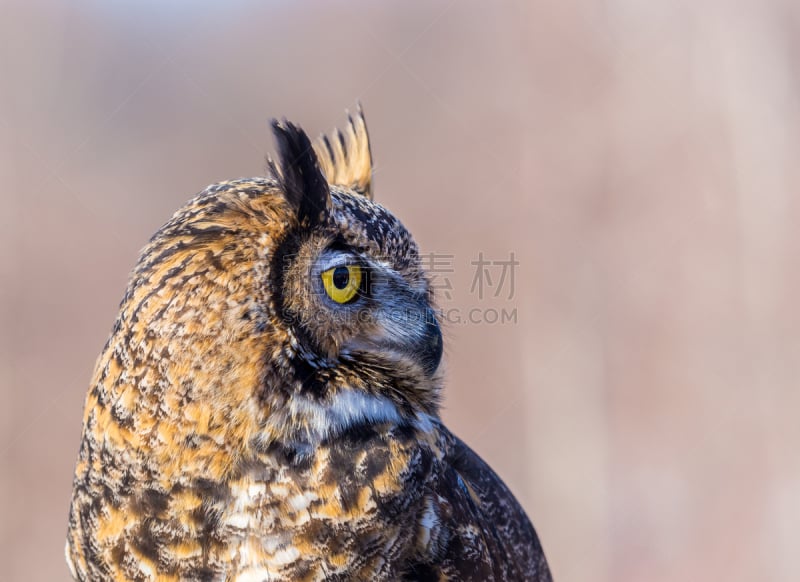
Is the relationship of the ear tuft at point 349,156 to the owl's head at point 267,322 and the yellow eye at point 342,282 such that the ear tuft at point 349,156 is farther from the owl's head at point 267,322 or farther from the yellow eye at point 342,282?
the yellow eye at point 342,282

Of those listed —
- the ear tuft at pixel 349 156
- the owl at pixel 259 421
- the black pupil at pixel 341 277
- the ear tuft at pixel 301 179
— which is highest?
the ear tuft at pixel 349 156

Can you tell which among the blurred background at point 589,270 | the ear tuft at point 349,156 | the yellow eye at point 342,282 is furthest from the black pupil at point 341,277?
the blurred background at point 589,270

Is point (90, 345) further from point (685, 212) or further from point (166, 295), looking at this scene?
point (166, 295)

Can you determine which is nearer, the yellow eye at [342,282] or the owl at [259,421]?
the owl at [259,421]

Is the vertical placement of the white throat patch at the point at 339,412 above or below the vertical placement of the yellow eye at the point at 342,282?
below

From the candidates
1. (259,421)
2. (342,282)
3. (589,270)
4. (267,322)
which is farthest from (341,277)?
(589,270)

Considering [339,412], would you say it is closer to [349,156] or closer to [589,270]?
[349,156]

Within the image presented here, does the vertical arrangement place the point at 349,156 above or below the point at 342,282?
above
